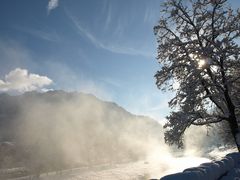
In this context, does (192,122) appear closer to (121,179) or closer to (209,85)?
(209,85)

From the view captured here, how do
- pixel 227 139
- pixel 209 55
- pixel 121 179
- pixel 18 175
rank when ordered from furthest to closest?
pixel 18 175
pixel 121 179
pixel 227 139
pixel 209 55

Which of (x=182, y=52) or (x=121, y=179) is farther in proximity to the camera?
(x=121, y=179)

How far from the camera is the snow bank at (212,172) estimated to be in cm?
667

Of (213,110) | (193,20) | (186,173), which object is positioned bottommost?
(186,173)

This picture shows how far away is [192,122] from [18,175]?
194 m

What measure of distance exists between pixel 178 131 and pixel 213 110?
10.4ft

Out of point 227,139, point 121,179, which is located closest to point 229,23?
point 227,139

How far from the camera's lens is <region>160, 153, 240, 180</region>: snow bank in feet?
21.9

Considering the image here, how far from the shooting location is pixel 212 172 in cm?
816

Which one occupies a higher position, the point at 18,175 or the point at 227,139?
the point at 18,175

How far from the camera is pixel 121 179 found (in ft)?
394

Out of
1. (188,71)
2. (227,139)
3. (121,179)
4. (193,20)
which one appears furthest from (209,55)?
(121,179)

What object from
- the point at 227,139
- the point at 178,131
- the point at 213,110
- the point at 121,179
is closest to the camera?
the point at 178,131

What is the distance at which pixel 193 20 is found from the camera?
67.2ft
